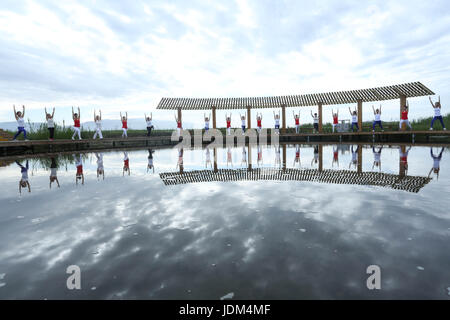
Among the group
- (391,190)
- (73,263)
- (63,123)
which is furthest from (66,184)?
(63,123)

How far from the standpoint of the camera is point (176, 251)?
9.63 feet

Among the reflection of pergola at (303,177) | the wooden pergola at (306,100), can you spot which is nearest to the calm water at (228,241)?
the reflection of pergola at (303,177)

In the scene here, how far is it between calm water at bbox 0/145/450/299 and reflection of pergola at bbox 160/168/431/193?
0.39 ft

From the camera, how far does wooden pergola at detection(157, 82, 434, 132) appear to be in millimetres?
19781

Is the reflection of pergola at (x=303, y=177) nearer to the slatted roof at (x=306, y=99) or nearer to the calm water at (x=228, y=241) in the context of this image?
the calm water at (x=228, y=241)

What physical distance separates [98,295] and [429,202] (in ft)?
17.1

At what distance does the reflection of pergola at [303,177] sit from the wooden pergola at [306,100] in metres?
16.1

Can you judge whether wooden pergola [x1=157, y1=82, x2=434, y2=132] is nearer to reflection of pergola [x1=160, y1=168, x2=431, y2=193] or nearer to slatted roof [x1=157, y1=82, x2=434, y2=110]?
slatted roof [x1=157, y1=82, x2=434, y2=110]

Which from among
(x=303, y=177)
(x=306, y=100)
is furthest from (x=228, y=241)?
(x=306, y=100)

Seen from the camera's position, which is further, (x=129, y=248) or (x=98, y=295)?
(x=129, y=248)

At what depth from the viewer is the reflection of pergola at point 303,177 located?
6265 mm

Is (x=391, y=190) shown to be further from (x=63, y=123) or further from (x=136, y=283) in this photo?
(x=63, y=123)

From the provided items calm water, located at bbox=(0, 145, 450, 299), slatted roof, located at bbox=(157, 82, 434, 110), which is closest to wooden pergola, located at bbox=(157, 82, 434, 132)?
slatted roof, located at bbox=(157, 82, 434, 110)

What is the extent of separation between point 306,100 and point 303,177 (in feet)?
63.9
